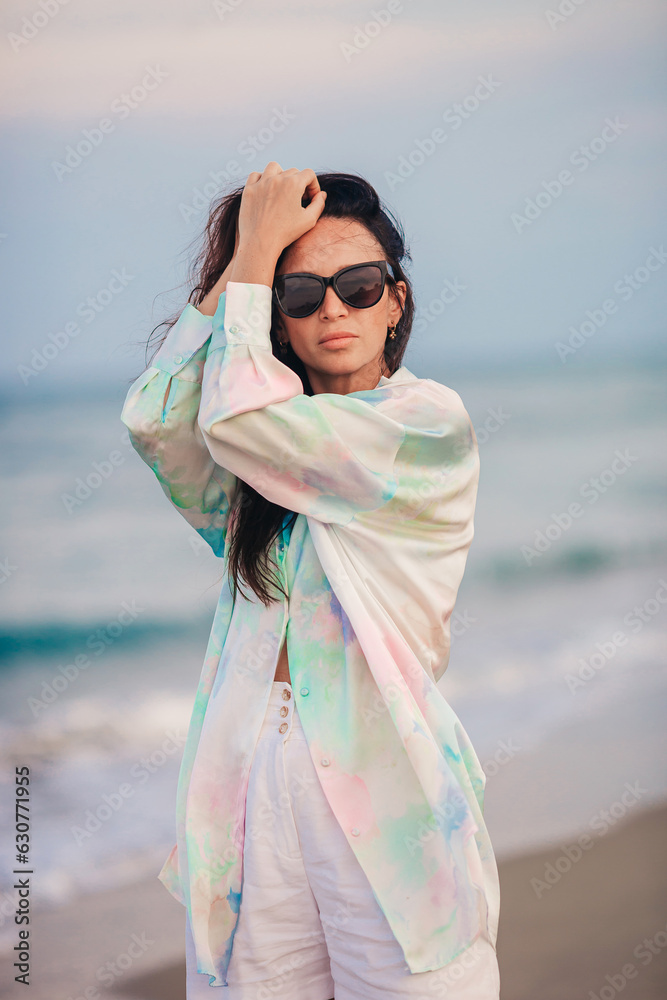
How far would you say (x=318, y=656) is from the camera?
1.44 m

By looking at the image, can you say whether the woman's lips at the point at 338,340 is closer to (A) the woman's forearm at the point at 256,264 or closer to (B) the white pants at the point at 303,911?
(A) the woman's forearm at the point at 256,264

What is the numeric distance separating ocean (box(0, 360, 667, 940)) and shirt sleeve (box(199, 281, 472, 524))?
8.74 ft

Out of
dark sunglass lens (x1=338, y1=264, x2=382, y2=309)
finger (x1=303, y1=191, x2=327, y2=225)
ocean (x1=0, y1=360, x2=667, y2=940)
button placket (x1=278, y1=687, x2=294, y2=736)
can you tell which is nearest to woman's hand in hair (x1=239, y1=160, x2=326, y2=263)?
finger (x1=303, y1=191, x2=327, y2=225)

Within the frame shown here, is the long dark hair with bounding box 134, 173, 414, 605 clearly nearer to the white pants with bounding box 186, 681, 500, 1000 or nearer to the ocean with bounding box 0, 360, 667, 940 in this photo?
the white pants with bounding box 186, 681, 500, 1000

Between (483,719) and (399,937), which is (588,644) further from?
(399,937)

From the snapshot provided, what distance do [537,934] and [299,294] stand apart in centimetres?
249

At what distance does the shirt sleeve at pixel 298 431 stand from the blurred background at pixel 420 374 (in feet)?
6.93

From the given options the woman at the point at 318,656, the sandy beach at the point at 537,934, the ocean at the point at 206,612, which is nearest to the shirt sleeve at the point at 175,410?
the woman at the point at 318,656

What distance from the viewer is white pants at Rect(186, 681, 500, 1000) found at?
1.38 m

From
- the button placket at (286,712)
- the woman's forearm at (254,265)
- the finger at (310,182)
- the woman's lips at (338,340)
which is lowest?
the button placket at (286,712)

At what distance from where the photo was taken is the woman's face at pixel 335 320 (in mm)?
1576

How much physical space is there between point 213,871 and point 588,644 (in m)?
3.69

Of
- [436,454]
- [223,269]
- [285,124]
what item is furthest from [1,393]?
[436,454]

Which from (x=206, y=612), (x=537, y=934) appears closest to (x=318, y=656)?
(x=537, y=934)
